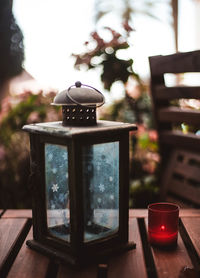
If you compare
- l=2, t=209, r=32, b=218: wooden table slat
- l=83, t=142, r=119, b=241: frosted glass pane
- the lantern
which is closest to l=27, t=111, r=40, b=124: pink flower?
l=2, t=209, r=32, b=218: wooden table slat

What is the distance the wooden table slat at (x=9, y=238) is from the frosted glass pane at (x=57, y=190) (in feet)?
0.57

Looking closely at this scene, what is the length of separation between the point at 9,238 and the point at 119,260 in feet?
1.50

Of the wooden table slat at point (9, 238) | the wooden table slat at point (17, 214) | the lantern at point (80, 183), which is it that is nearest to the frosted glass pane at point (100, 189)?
the lantern at point (80, 183)

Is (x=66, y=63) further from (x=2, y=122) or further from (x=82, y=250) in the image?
(x=82, y=250)

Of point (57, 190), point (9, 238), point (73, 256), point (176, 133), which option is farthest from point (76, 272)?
point (176, 133)

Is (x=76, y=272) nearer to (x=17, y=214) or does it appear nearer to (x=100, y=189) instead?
(x=100, y=189)

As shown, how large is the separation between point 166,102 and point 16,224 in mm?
1390

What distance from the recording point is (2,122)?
119 inches

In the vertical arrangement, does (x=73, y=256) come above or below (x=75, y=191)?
below

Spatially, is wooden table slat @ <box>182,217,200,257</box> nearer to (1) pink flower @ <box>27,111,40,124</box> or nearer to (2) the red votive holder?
(2) the red votive holder

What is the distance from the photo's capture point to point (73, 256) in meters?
1.24

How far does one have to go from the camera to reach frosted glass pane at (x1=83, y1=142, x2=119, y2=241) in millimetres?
1240

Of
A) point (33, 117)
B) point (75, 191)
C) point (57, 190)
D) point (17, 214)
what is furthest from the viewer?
point (33, 117)

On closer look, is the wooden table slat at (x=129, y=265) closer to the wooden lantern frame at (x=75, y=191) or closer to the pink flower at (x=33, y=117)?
the wooden lantern frame at (x=75, y=191)
